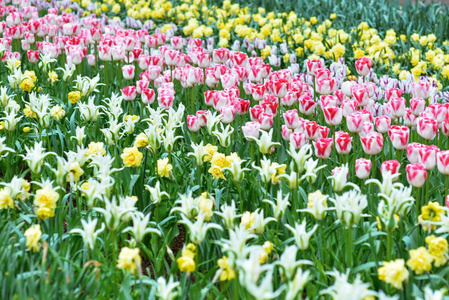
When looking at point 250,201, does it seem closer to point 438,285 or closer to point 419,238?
point 419,238

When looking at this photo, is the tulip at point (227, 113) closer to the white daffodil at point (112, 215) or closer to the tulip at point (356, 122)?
the tulip at point (356, 122)

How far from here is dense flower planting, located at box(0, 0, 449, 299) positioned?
2.54 metres

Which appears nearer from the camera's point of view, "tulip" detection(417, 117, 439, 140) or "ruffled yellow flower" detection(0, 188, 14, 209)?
"ruffled yellow flower" detection(0, 188, 14, 209)

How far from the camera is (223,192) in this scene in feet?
12.3

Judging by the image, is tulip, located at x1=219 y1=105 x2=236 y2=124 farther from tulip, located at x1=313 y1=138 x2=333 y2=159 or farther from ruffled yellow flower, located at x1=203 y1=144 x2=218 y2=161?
tulip, located at x1=313 y1=138 x2=333 y2=159

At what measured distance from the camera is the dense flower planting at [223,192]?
99.8 inches

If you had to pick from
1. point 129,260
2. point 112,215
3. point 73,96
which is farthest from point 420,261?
point 73,96

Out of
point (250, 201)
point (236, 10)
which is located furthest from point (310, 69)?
point (236, 10)

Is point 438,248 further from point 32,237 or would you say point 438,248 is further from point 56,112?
point 56,112

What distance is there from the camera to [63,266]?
2777mm

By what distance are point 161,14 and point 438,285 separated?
25.5 ft

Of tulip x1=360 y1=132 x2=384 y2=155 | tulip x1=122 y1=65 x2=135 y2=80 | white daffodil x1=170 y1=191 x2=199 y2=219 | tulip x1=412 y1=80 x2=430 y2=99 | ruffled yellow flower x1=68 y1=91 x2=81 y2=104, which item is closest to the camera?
white daffodil x1=170 y1=191 x2=199 y2=219

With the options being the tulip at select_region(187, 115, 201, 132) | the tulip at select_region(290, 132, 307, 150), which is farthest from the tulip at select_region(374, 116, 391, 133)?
the tulip at select_region(187, 115, 201, 132)

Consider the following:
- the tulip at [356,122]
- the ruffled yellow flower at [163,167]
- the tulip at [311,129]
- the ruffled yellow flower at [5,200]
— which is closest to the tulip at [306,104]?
the tulip at [311,129]
